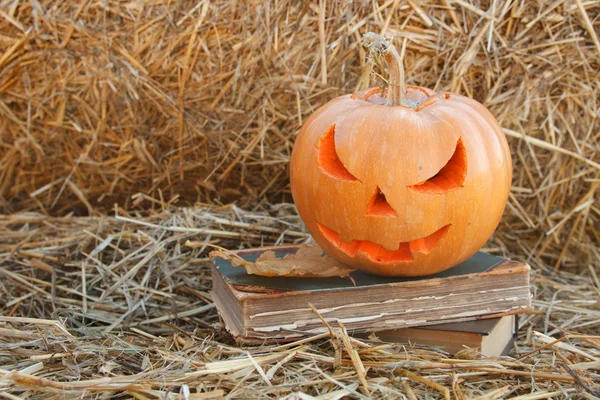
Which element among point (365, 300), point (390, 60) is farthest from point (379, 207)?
point (390, 60)

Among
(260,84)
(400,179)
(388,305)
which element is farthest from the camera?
(260,84)

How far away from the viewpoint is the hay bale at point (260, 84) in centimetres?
264

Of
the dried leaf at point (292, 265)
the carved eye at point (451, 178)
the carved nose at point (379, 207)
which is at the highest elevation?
the carved eye at point (451, 178)

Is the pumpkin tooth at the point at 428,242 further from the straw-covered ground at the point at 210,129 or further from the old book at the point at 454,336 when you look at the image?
the straw-covered ground at the point at 210,129

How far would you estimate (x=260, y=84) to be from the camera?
2740mm

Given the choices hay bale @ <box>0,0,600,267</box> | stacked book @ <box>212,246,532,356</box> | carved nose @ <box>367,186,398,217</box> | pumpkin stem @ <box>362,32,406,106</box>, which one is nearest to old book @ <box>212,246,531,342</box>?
stacked book @ <box>212,246,532,356</box>

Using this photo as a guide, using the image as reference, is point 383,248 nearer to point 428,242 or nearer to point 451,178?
point 428,242

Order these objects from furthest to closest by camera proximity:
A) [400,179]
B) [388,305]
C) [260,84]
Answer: [260,84]
[388,305]
[400,179]

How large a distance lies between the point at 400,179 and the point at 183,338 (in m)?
0.72

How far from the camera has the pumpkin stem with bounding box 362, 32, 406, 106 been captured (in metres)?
1.84

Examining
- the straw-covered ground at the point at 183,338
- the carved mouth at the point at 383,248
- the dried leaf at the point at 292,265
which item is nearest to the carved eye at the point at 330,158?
the carved mouth at the point at 383,248

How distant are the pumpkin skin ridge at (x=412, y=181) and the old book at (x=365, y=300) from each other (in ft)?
0.21

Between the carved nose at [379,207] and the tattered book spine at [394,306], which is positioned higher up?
the carved nose at [379,207]


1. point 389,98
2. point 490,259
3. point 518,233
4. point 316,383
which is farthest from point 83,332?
point 518,233
